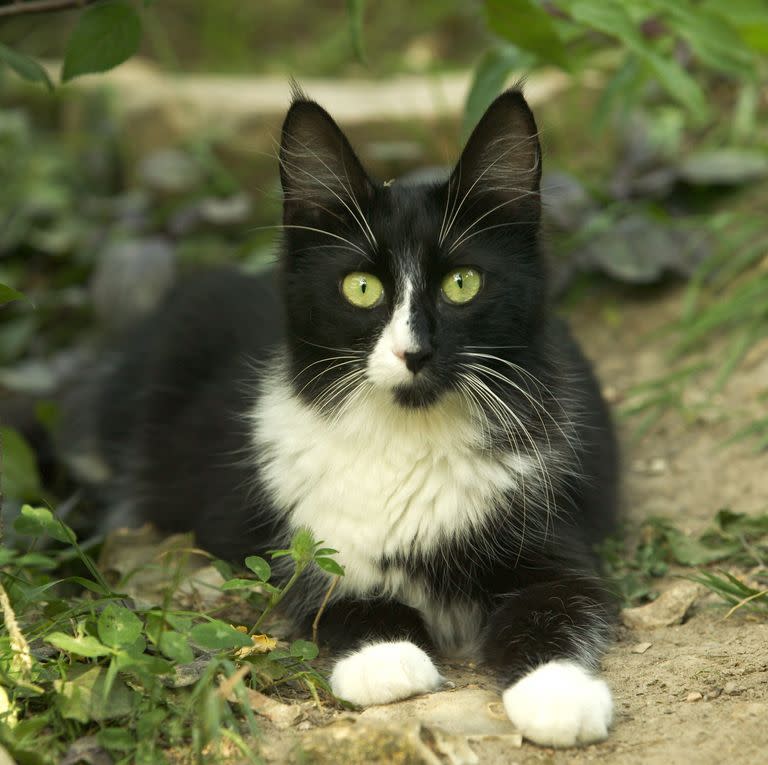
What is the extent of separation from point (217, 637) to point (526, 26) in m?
1.68

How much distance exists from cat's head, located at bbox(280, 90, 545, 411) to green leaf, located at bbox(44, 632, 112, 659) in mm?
769

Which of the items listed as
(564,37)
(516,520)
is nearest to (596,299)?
(564,37)

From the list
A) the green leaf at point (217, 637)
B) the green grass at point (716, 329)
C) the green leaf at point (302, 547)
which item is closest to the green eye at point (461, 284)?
the green leaf at point (302, 547)

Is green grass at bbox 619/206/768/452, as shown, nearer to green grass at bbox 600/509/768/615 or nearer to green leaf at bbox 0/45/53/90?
green grass at bbox 600/509/768/615

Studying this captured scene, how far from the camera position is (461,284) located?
2.28 m

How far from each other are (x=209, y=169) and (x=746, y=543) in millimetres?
3353

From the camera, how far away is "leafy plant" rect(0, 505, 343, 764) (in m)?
1.78

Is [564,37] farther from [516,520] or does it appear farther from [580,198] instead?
[516,520]

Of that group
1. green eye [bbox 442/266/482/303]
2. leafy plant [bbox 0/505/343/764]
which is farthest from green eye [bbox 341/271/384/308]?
leafy plant [bbox 0/505/343/764]

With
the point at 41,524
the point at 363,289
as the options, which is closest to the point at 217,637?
the point at 41,524

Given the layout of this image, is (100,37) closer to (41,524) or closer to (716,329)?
(41,524)

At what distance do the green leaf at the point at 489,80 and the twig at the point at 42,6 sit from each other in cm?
113

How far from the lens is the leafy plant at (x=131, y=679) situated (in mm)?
1781

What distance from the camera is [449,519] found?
234 centimetres
